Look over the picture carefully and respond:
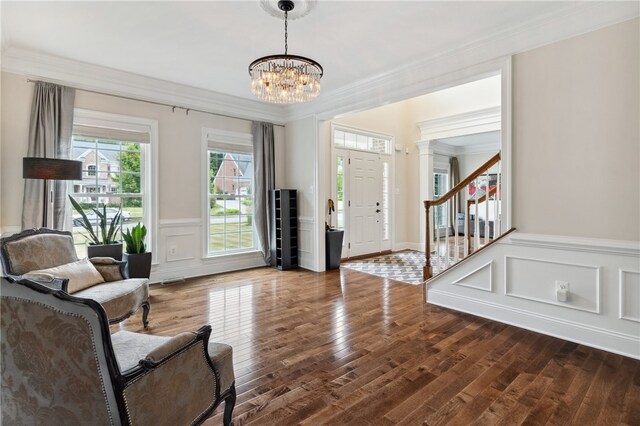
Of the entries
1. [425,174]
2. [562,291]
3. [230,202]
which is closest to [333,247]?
[230,202]

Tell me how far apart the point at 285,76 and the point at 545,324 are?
3252 mm

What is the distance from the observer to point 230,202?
5.60 metres

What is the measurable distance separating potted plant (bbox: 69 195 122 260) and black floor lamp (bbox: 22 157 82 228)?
0.57m

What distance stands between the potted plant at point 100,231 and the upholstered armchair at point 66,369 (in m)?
2.93

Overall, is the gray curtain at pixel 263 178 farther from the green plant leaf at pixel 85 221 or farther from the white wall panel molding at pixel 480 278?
the white wall panel molding at pixel 480 278

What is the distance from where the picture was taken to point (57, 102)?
12.8ft

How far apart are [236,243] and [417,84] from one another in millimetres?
3791

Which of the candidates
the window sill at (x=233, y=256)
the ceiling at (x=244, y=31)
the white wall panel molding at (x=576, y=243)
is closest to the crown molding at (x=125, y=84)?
the ceiling at (x=244, y=31)

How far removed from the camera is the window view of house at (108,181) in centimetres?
423

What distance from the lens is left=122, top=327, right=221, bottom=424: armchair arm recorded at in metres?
1.21

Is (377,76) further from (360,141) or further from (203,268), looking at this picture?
(203,268)

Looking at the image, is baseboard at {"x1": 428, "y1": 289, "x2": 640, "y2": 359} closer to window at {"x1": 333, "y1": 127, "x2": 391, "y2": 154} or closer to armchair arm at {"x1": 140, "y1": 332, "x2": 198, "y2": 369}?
armchair arm at {"x1": 140, "y1": 332, "x2": 198, "y2": 369}

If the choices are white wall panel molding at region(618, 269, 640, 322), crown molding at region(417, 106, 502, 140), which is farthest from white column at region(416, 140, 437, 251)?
white wall panel molding at region(618, 269, 640, 322)

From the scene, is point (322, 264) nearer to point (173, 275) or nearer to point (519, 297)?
point (173, 275)
